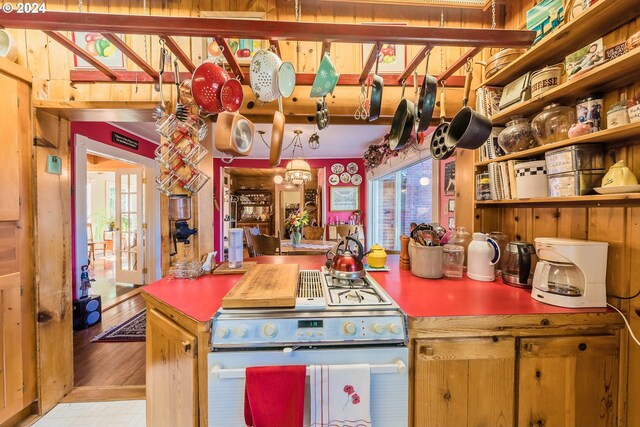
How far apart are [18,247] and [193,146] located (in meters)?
1.28

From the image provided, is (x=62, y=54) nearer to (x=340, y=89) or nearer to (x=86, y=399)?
(x=340, y=89)

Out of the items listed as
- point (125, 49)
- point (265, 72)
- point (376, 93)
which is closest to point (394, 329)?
point (376, 93)

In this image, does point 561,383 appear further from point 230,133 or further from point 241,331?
point 230,133

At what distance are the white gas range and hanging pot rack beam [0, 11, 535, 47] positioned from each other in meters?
1.14

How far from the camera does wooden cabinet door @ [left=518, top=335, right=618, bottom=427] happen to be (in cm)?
112

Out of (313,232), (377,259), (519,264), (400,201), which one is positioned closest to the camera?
(519,264)

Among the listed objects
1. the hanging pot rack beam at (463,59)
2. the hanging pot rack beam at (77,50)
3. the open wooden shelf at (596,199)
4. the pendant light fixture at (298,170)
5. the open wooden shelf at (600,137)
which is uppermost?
the hanging pot rack beam at (77,50)

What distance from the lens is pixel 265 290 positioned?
125 centimetres

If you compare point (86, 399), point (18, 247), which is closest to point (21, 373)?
point (86, 399)

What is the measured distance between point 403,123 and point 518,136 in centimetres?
66

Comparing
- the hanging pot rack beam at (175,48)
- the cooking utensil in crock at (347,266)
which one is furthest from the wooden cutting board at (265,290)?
the hanging pot rack beam at (175,48)

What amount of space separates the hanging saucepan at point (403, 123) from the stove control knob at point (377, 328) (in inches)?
41.1

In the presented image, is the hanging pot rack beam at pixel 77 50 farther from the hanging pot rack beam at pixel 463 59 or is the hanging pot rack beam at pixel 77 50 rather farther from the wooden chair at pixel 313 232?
the wooden chair at pixel 313 232

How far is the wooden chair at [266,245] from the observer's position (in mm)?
3158
